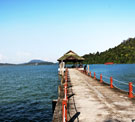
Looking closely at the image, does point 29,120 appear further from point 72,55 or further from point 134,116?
point 72,55

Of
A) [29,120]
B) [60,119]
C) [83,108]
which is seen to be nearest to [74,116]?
[60,119]

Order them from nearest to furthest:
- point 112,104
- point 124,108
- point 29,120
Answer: point 124,108 → point 112,104 → point 29,120

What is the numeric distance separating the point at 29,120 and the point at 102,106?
8.56m

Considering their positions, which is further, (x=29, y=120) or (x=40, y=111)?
(x=40, y=111)

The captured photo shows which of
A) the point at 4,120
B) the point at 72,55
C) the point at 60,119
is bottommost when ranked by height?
the point at 4,120

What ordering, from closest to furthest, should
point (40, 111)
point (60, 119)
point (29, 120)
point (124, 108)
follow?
point (60, 119) → point (124, 108) → point (29, 120) → point (40, 111)

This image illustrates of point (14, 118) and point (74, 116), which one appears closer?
point (74, 116)

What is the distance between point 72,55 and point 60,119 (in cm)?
4393

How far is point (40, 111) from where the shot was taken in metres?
18.2

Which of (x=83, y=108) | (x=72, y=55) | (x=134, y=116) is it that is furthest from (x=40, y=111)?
(x=72, y=55)

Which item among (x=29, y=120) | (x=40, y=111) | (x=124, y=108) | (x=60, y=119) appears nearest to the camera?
(x=60, y=119)

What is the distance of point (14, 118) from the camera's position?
54.1 feet

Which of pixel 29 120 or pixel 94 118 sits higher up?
pixel 94 118

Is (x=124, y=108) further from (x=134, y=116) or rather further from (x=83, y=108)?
(x=83, y=108)
